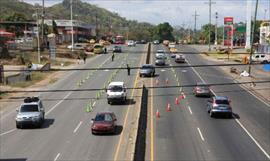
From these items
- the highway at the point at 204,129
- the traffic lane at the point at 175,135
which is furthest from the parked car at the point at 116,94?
the traffic lane at the point at 175,135

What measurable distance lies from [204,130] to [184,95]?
19.3 m

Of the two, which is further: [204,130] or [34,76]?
[34,76]

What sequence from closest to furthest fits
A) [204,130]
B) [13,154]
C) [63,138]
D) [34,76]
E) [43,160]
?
[43,160] < [13,154] < [63,138] < [204,130] < [34,76]

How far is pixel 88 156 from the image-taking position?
101 ft

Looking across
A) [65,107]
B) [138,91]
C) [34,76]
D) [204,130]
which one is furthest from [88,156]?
[34,76]

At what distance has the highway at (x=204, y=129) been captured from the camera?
3231 cm

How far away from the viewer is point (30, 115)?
4103 centimetres

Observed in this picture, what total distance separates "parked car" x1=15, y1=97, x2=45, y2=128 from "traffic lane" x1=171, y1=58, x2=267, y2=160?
12567 millimetres

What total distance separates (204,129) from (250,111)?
1095 cm

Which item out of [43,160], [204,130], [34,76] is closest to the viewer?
[43,160]

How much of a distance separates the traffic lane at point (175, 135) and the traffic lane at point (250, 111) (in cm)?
434

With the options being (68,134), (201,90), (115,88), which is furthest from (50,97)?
(68,134)

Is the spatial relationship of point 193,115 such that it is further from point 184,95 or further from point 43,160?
point 43,160

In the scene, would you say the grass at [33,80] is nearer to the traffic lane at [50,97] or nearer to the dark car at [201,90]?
the traffic lane at [50,97]
